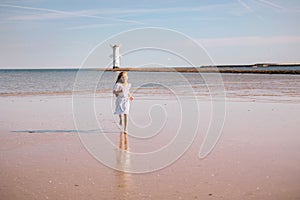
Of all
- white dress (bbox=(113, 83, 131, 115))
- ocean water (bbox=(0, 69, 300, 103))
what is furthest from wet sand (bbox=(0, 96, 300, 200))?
ocean water (bbox=(0, 69, 300, 103))

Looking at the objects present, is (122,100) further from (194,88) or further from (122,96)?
(194,88)

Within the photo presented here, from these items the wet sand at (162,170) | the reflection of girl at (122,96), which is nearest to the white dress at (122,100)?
the reflection of girl at (122,96)

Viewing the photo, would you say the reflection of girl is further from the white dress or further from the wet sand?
the wet sand

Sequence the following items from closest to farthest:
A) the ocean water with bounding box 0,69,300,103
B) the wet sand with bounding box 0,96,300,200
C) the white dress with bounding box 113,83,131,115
Result: the wet sand with bounding box 0,96,300,200 < the white dress with bounding box 113,83,131,115 < the ocean water with bounding box 0,69,300,103

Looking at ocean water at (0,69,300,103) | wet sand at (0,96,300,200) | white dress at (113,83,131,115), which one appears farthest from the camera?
ocean water at (0,69,300,103)

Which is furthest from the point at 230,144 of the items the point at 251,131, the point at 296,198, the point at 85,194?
the point at 85,194

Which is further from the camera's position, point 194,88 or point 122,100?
point 194,88

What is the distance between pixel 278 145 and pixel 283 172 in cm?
236

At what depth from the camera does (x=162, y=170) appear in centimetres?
745

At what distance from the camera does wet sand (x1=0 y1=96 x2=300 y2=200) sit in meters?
6.15

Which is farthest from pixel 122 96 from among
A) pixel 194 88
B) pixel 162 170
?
pixel 194 88

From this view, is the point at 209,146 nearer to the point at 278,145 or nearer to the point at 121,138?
the point at 278,145

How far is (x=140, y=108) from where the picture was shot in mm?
17938

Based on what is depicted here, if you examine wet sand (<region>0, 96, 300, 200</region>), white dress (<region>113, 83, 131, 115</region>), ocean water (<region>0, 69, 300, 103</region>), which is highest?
ocean water (<region>0, 69, 300, 103</region>)
